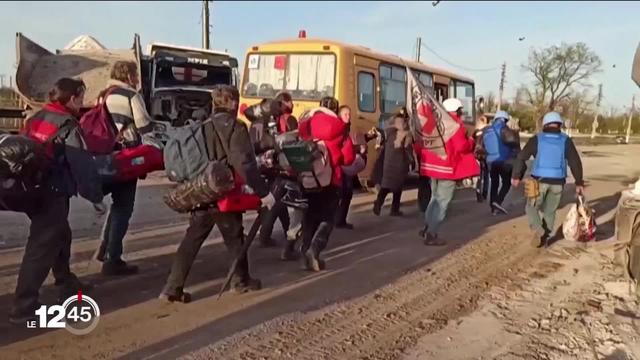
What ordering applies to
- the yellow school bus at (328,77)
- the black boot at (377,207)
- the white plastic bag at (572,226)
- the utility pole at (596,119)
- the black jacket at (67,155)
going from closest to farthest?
the black jacket at (67,155) < the white plastic bag at (572,226) < the black boot at (377,207) < the yellow school bus at (328,77) < the utility pole at (596,119)

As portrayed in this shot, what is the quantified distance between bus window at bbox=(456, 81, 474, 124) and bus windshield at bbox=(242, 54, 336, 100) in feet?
20.2

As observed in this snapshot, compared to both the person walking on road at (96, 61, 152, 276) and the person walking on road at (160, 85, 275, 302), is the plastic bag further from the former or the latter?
the person walking on road at (96, 61, 152, 276)

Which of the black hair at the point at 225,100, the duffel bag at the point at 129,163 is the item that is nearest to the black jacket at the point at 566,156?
the black hair at the point at 225,100

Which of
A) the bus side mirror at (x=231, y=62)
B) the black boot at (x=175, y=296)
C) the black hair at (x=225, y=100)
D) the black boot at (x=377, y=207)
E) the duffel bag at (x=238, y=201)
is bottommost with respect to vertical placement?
the black boot at (x=377, y=207)

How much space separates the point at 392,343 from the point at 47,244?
8.64 feet

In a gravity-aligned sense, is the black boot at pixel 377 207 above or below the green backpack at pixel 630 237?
below

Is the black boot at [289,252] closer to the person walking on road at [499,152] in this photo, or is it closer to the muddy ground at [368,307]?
the muddy ground at [368,307]

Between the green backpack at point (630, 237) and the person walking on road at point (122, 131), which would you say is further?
the green backpack at point (630, 237)

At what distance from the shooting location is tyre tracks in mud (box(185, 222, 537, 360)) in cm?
450

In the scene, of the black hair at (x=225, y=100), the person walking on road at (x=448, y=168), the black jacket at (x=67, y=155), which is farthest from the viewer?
the person walking on road at (x=448, y=168)

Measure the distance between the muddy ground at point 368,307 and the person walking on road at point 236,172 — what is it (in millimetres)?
292

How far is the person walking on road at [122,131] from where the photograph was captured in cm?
584

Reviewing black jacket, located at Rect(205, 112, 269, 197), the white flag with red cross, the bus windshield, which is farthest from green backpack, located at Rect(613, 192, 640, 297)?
the bus windshield

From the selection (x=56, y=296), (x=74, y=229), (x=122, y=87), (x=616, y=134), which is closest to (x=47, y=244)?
(x=56, y=296)
